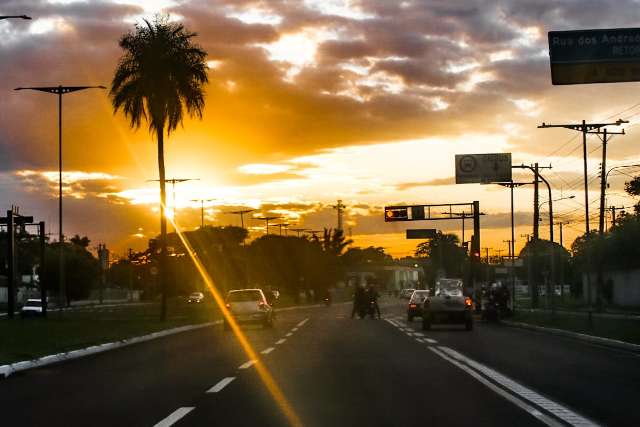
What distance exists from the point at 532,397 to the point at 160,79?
1373 inches

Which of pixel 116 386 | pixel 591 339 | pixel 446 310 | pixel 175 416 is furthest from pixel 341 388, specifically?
pixel 446 310

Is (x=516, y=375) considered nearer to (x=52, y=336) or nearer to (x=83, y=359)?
(x=83, y=359)

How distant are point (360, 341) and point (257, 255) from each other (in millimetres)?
89628

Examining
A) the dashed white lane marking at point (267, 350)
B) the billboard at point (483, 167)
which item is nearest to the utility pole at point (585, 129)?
the billboard at point (483, 167)

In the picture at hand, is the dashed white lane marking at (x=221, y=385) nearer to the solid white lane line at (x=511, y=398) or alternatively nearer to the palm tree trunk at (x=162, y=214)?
the solid white lane line at (x=511, y=398)

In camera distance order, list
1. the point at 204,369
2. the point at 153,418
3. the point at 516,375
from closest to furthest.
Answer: the point at 153,418 < the point at 516,375 < the point at 204,369

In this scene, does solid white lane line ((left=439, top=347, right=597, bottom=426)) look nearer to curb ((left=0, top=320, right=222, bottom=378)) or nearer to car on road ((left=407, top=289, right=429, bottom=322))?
curb ((left=0, top=320, right=222, bottom=378))

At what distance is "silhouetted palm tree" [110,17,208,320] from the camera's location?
44.9m

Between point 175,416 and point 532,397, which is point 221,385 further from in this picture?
point 532,397

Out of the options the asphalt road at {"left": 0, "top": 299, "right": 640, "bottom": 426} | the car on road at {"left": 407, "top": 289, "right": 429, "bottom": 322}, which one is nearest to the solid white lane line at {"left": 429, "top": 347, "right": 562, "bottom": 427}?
the asphalt road at {"left": 0, "top": 299, "right": 640, "bottom": 426}

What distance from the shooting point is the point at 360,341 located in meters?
28.4

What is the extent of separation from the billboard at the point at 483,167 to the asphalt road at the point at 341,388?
49.0m

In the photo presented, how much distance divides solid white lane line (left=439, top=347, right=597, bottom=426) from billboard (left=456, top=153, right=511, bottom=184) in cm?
5501

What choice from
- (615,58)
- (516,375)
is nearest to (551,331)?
Result: (615,58)
